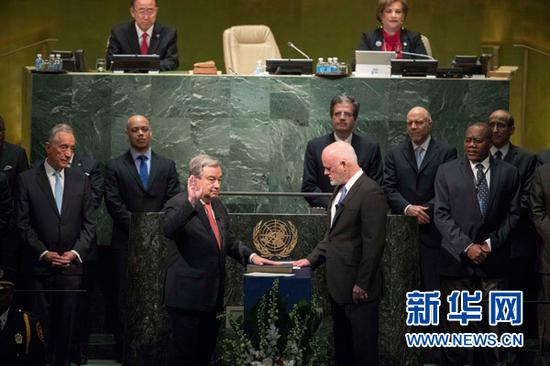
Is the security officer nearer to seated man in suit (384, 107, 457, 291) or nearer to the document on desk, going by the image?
the document on desk

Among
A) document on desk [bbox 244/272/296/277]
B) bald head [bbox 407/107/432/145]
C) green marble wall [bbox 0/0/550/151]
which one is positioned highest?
green marble wall [bbox 0/0/550/151]

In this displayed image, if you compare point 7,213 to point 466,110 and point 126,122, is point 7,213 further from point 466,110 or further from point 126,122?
point 466,110

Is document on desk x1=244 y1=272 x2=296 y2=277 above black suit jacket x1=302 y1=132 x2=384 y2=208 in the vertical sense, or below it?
below

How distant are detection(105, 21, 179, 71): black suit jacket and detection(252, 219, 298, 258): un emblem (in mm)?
2541

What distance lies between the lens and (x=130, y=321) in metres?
7.71

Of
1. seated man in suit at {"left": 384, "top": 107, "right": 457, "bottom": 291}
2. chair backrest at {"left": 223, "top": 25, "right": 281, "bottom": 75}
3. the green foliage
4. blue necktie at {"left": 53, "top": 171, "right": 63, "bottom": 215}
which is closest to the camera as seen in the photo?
the green foliage

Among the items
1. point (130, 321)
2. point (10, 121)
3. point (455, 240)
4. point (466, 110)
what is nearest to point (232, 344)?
point (130, 321)

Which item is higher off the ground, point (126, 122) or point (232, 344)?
point (126, 122)

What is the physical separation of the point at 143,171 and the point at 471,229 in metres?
2.36

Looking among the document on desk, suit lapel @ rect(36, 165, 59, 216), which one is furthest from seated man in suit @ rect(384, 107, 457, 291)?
suit lapel @ rect(36, 165, 59, 216)

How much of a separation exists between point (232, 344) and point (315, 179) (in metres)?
1.98

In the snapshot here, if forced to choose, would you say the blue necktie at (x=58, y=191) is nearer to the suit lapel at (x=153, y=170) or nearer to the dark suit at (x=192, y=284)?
the suit lapel at (x=153, y=170)

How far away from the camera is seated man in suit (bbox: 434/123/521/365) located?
315 inches

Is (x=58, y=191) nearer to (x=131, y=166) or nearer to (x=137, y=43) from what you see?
(x=131, y=166)
